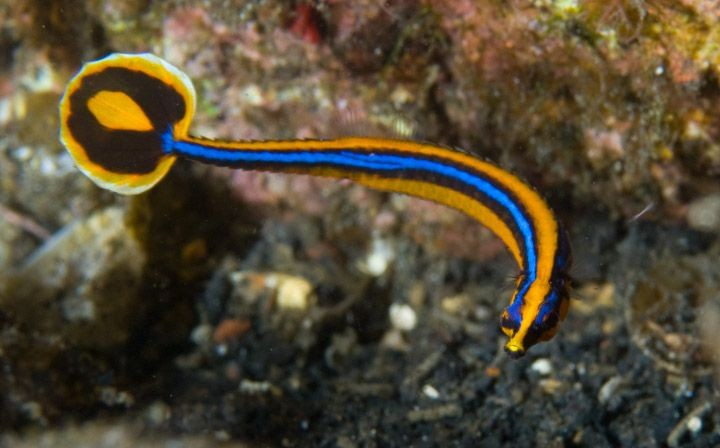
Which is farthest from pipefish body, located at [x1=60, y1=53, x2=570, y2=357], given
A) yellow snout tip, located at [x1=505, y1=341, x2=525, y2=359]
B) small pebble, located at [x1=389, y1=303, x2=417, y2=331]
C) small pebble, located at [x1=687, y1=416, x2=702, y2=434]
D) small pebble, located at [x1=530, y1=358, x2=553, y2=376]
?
small pebble, located at [x1=389, y1=303, x2=417, y2=331]

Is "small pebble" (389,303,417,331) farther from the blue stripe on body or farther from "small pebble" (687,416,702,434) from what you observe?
"small pebble" (687,416,702,434)

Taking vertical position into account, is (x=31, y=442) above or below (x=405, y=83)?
below

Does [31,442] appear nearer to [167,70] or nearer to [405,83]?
[167,70]

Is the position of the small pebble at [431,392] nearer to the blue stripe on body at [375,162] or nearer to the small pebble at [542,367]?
the small pebble at [542,367]

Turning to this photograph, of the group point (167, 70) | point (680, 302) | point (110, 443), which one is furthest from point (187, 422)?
point (680, 302)

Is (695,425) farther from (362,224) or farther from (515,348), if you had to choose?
(362,224)

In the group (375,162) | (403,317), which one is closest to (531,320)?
(375,162)
